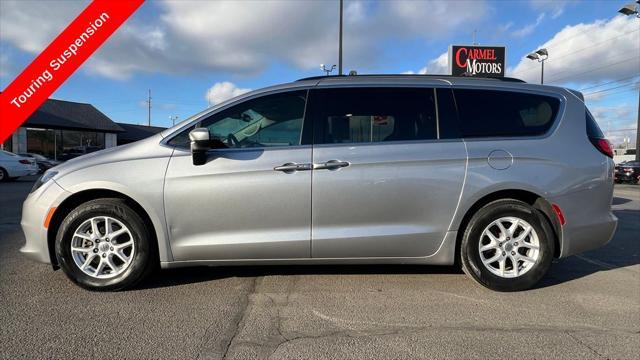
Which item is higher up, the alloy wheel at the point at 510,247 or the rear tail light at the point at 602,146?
the rear tail light at the point at 602,146

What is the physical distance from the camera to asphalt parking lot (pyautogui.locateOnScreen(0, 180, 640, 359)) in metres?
2.74

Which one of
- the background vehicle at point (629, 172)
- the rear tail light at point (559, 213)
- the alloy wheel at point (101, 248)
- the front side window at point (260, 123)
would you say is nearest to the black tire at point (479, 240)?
the rear tail light at point (559, 213)

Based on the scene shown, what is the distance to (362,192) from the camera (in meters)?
3.66

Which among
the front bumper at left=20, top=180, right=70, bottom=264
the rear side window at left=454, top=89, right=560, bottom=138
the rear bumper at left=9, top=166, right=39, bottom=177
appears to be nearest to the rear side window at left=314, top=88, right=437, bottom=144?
the rear side window at left=454, top=89, right=560, bottom=138

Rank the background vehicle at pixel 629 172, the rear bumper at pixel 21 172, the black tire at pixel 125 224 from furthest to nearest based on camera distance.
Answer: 1. the background vehicle at pixel 629 172
2. the rear bumper at pixel 21 172
3. the black tire at pixel 125 224

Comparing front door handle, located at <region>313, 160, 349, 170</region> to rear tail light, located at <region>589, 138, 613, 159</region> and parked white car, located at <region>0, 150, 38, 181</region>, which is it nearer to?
rear tail light, located at <region>589, 138, 613, 159</region>

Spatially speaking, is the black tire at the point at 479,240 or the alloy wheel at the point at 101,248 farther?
the black tire at the point at 479,240

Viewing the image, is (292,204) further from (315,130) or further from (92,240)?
(92,240)

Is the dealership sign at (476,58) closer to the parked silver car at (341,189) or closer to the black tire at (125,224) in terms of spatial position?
the parked silver car at (341,189)

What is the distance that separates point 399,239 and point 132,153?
2.41 m

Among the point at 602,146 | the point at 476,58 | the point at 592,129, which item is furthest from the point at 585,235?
the point at 476,58

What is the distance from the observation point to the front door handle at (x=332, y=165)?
364 cm

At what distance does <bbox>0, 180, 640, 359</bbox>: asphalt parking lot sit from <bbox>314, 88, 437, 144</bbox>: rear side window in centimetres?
135

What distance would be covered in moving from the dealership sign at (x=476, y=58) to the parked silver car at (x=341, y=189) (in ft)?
53.0
